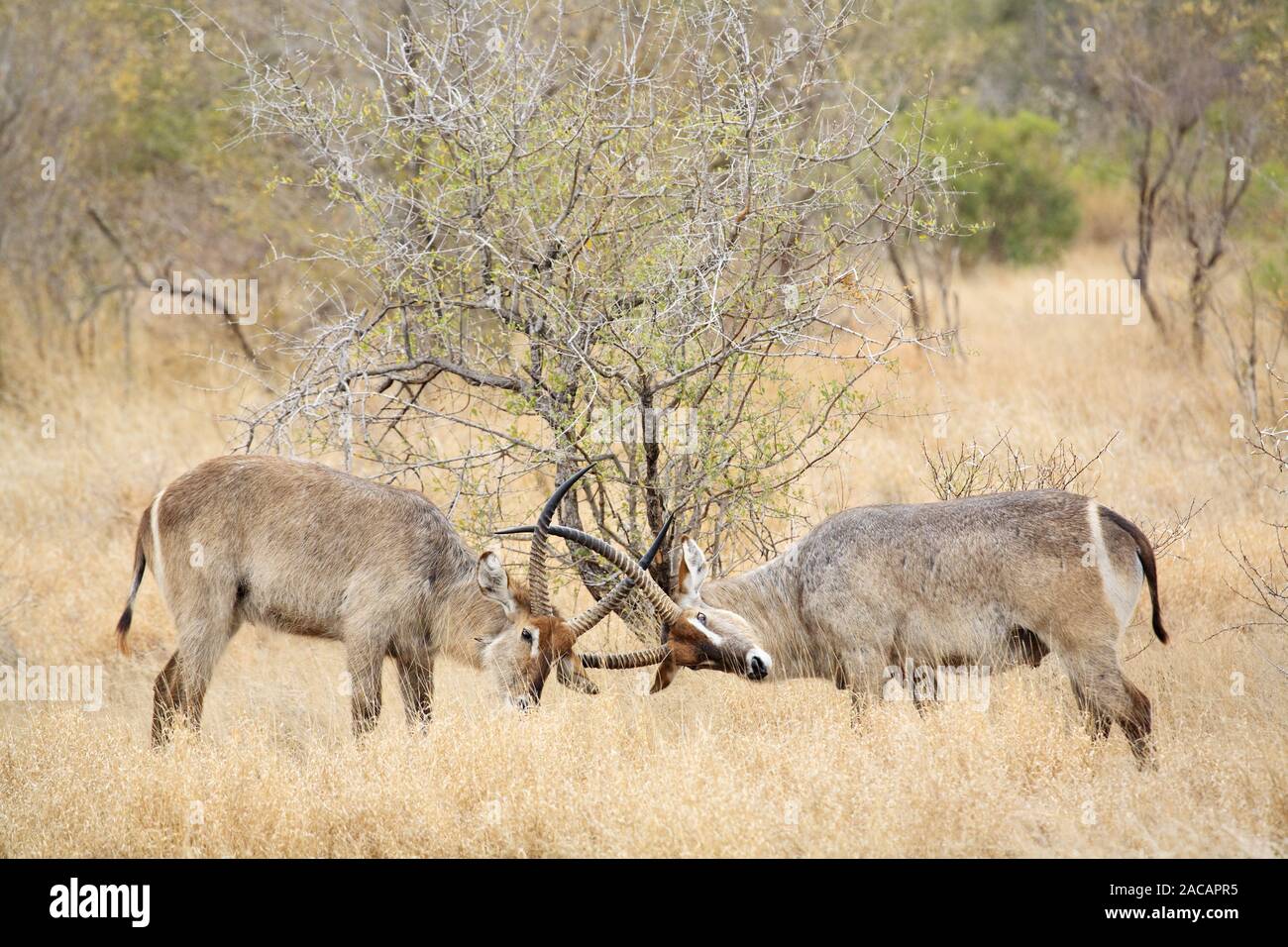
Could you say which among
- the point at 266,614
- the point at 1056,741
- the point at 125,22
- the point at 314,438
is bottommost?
the point at 1056,741

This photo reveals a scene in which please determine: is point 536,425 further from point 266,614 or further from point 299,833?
point 299,833

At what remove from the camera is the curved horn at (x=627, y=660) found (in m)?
6.08

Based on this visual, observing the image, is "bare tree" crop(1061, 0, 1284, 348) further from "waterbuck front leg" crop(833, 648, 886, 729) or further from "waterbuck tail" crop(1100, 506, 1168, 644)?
"waterbuck front leg" crop(833, 648, 886, 729)

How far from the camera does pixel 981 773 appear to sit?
5238 mm

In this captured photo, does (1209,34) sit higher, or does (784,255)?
(1209,34)

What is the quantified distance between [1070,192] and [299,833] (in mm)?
15852
